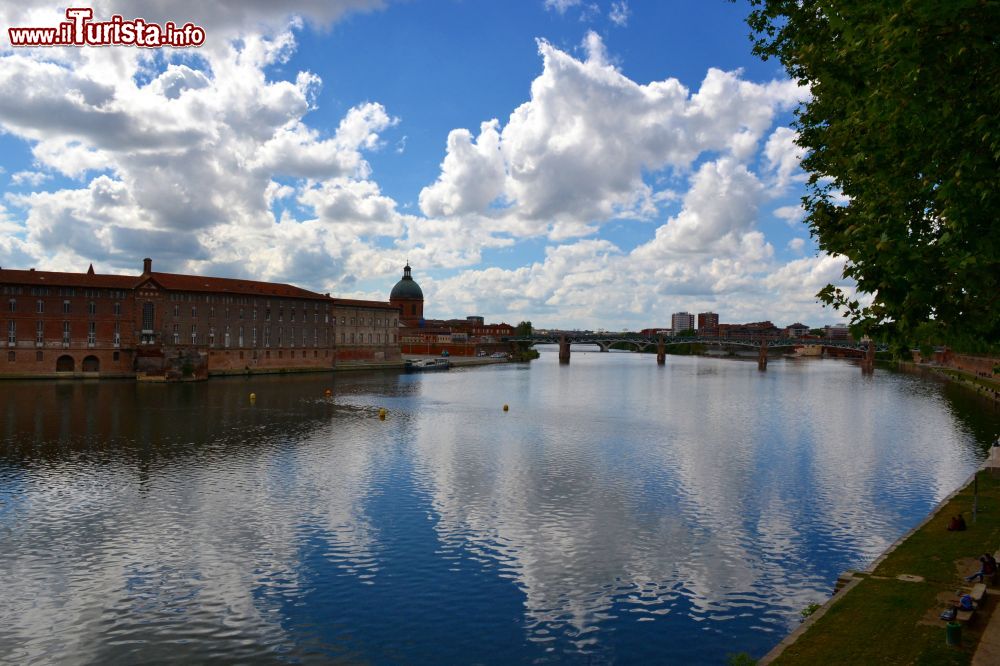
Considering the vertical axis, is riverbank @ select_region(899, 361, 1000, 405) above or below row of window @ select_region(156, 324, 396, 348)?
below

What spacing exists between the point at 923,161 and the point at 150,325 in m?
127

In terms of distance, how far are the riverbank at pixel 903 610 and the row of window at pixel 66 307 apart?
124040 millimetres

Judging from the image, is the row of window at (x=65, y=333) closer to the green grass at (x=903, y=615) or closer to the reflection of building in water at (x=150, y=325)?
the reflection of building in water at (x=150, y=325)

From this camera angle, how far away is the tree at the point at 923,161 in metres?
14.4

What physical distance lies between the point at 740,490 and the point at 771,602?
57.8 ft

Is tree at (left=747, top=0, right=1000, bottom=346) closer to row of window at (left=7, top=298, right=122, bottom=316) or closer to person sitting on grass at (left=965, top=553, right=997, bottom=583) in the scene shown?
person sitting on grass at (left=965, top=553, right=997, bottom=583)

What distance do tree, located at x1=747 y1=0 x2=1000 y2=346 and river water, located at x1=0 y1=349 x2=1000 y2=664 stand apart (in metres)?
11.5

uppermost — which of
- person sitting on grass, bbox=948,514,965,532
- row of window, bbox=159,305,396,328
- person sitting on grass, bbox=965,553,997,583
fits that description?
row of window, bbox=159,305,396,328

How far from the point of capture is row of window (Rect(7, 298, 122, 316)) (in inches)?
4333

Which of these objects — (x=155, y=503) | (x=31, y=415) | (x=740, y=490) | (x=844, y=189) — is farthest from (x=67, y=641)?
(x=31, y=415)

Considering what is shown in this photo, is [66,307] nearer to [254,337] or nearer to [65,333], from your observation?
[65,333]

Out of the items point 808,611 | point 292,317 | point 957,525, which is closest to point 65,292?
point 292,317

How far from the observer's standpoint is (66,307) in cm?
11412

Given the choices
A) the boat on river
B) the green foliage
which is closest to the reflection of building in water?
the boat on river
